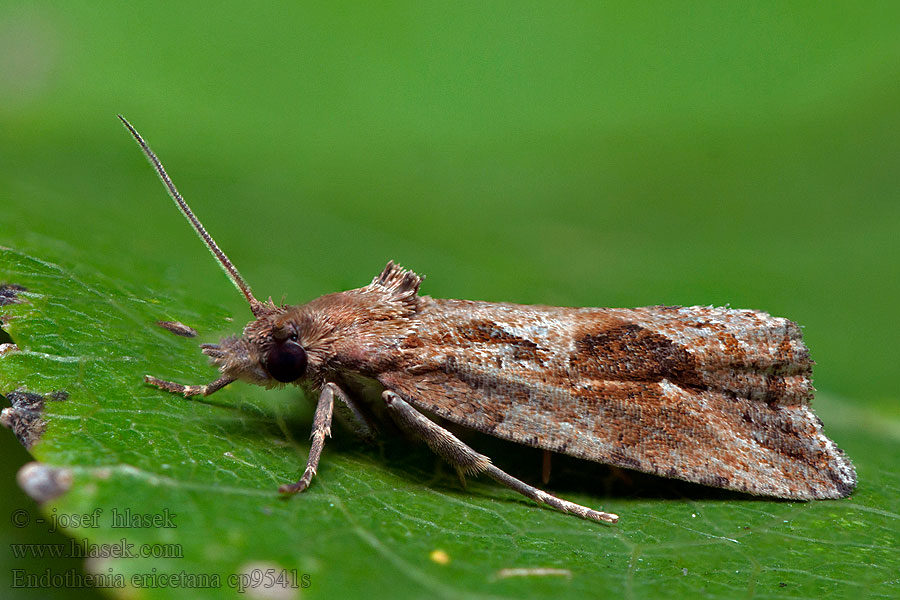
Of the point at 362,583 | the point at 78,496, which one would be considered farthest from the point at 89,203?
the point at 362,583

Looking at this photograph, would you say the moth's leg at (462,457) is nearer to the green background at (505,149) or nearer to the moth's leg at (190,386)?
the moth's leg at (190,386)

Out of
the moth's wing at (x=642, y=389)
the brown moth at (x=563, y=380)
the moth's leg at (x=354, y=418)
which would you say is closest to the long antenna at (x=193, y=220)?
the brown moth at (x=563, y=380)

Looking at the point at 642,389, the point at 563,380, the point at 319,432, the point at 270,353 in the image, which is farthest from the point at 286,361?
the point at 642,389

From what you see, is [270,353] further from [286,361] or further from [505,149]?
[505,149]

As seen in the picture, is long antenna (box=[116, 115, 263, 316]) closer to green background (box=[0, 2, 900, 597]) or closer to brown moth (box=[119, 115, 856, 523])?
brown moth (box=[119, 115, 856, 523])

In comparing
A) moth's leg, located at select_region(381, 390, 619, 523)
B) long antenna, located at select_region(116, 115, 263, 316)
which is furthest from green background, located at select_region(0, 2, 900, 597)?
moth's leg, located at select_region(381, 390, 619, 523)
